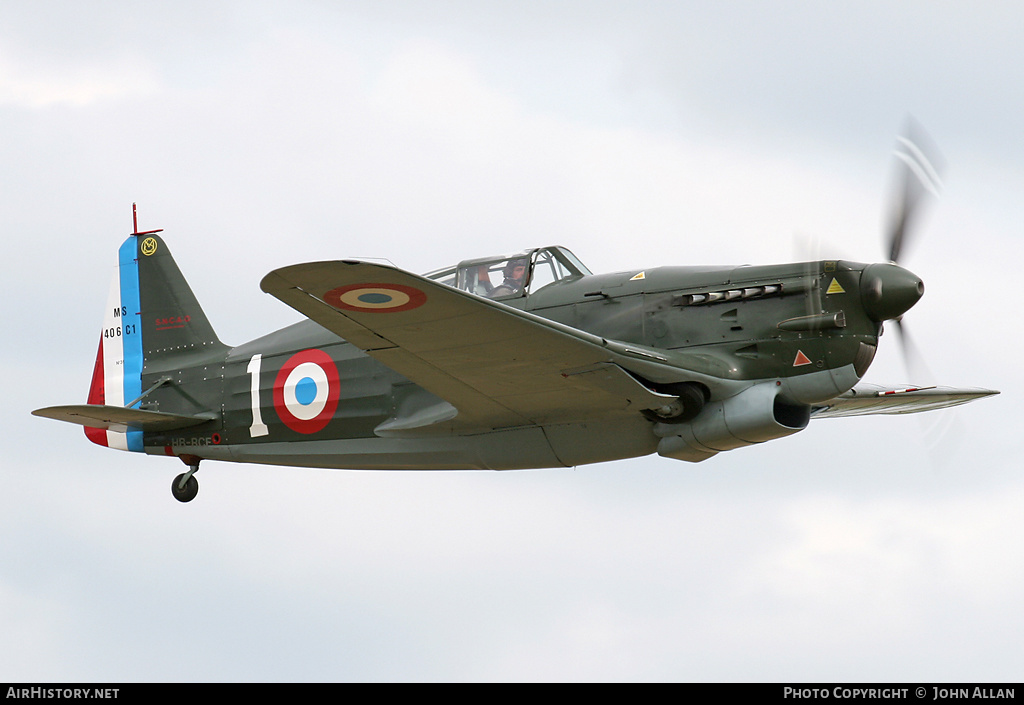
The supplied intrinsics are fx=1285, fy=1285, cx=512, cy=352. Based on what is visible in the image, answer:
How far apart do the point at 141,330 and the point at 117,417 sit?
7.04 feet

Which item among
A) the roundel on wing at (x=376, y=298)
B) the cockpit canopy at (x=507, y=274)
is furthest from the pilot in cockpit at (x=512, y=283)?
the roundel on wing at (x=376, y=298)

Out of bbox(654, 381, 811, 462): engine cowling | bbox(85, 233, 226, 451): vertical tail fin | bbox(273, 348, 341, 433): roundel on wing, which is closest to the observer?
bbox(654, 381, 811, 462): engine cowling

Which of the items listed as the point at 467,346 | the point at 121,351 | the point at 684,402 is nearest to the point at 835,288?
the point at 684,402

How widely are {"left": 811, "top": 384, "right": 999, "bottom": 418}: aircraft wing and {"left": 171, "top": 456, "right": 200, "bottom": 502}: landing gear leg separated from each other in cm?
710

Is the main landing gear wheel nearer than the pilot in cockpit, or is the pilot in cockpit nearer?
the main landing gear wheel

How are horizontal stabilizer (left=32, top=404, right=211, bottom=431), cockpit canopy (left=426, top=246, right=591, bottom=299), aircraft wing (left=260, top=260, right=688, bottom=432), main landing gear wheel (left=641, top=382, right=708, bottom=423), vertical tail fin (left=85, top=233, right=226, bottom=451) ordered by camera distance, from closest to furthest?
aircraft wing (left=260, top=260, right=688, bottom=432) < main landing gear wheel (left=641, top=382, right=708, bottom=423) < cockpit canopy (left=426, top=246, right=591, bottom=299) < horizontal stabilizer (left=32, top=404, right=211, bottom=431) < vertical tail fin (left=85, top=233, right=226, bottom=451)

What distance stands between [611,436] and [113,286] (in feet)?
23.9

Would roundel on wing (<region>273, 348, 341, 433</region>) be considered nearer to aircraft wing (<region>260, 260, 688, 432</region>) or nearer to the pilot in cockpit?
aircraft wing (<region>260, 260, 688, 432</region>)

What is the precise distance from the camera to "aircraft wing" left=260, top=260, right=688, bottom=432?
995 cm

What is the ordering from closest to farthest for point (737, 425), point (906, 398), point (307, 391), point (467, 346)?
point (467, 346) < point (737, 425) < point (307, 391) < point (906, 398)

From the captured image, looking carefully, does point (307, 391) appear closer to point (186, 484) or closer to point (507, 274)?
point (186, 484)

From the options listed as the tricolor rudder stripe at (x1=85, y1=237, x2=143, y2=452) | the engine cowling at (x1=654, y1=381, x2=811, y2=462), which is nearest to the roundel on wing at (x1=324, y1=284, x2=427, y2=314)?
the engine cowling at (x1=654, y1=381, x2=811, y2=462)

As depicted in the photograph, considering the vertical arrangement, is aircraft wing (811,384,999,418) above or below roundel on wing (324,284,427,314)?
below

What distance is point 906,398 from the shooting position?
14.7 meters
